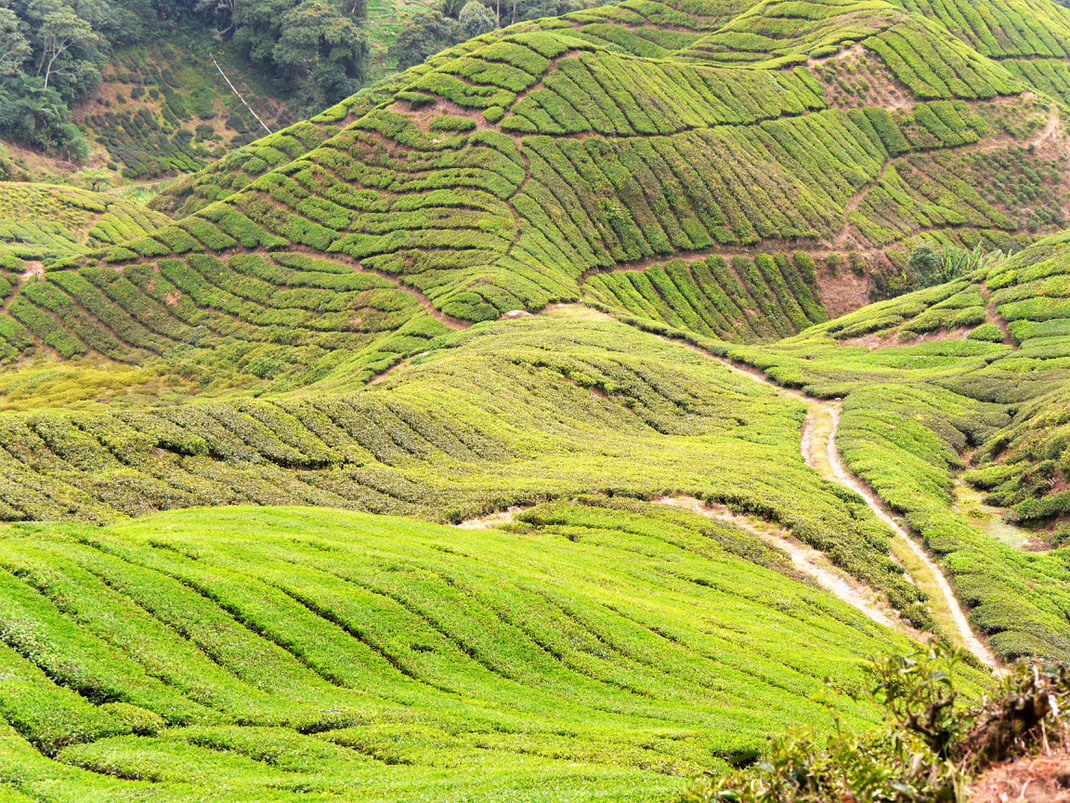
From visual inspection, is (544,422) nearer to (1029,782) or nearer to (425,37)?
(1029,782)

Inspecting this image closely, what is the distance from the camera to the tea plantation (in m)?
18.6

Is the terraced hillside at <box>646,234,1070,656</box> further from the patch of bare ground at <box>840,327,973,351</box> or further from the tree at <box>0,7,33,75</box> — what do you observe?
the tree at <box>0,7,33,75</box>

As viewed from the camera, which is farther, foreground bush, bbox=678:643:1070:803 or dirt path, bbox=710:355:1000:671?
dirt path, bbox=710:355:1000:671

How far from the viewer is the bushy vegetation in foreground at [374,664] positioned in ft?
52.5


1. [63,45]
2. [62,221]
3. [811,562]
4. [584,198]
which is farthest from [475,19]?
[811,562]

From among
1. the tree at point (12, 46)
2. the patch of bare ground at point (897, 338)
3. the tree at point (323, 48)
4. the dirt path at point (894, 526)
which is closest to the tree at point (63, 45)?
the tree at point (12, 46)

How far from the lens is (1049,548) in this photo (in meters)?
40.0

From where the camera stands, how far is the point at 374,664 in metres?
21.0

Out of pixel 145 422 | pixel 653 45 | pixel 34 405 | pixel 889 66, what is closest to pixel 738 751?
pixel 145 422

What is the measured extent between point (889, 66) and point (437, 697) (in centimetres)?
12460

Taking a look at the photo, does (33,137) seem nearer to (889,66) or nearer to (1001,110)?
(889,66)

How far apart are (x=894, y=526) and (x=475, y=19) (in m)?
151

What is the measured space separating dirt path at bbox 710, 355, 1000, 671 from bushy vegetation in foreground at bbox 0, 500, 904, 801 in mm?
4921

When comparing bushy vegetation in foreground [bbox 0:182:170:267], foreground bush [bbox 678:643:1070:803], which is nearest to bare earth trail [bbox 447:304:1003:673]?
foreground bush [bbox 678:643:1070:803]
